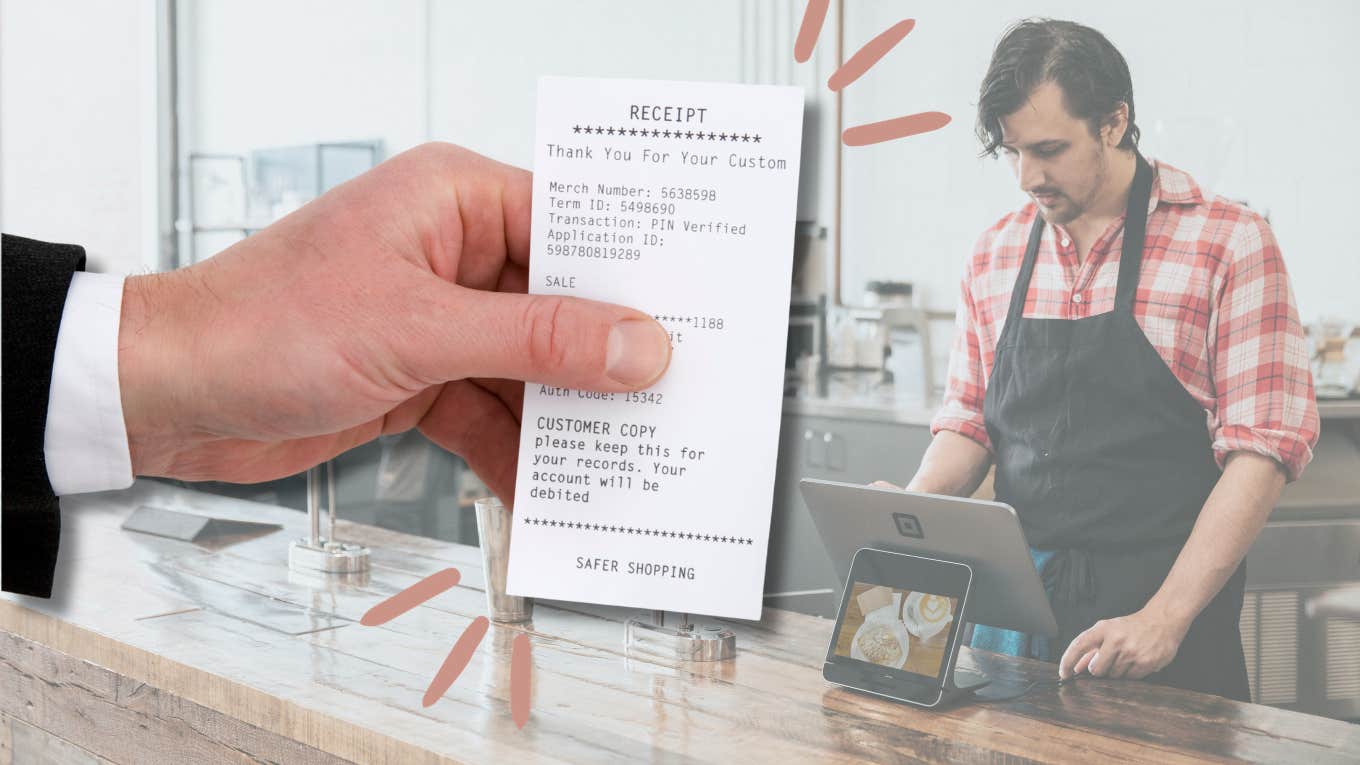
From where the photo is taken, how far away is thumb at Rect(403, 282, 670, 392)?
52 cm

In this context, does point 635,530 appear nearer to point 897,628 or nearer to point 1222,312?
point 897,628

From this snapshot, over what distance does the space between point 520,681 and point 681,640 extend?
196 millimetres

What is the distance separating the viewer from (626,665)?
1.26m

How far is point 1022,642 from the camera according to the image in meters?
1.92

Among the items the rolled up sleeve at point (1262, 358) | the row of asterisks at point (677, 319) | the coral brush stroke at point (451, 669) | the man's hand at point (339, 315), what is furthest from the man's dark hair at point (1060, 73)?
the row of asterisks at point (677, 319)

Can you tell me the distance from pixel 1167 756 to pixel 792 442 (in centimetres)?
148

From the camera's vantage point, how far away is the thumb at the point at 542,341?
0.52 meters

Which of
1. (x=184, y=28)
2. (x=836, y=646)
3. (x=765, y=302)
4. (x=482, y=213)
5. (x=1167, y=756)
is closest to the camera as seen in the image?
(x=765, y=302)

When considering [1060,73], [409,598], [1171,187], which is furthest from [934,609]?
[1060,73]

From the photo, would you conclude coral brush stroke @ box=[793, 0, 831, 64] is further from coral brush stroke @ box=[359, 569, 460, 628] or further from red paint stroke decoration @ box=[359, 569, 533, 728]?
red paint stroke decoration @ box=[359, 569, 533, 728]

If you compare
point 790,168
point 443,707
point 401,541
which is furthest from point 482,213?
point 401,541

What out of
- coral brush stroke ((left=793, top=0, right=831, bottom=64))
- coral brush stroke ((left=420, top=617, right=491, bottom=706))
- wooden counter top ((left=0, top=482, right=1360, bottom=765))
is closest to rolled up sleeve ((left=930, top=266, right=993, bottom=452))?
coral brush stroke ((left=793, top=0, right=831, bottom=64))

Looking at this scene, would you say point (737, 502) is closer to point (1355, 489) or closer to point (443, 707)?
point (443, 707)

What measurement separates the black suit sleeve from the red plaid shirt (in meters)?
1.50
